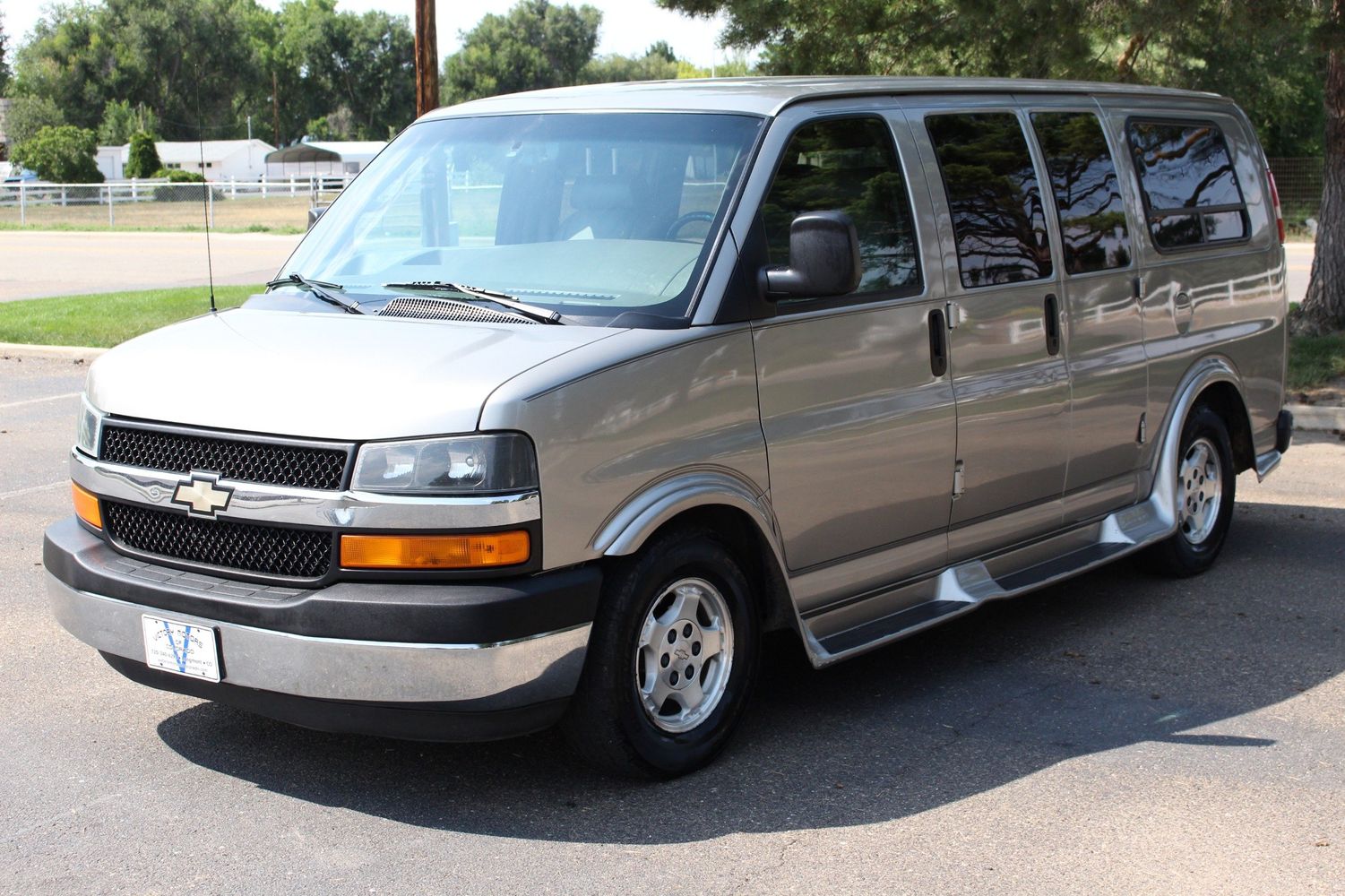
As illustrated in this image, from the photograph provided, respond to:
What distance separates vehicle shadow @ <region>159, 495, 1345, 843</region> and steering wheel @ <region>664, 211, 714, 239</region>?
1.67 metres

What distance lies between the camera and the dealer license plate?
424 cm

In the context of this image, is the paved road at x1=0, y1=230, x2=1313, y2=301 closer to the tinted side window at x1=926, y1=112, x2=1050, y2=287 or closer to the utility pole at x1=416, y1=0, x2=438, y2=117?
the utility pole at x1=416, y1=0, x2=438, y2=117

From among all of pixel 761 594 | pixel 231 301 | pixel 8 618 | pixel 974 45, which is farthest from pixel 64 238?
pixel 761 594

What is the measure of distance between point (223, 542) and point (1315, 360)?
10371 millimetres

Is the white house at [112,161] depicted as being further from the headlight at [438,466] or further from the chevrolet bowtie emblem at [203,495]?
the headlight at [438,466]

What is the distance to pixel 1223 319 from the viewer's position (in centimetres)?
713

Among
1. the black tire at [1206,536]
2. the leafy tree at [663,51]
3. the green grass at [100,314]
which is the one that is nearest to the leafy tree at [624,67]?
the leafy tree at [663,51]

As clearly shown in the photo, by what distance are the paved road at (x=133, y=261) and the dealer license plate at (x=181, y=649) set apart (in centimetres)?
1676

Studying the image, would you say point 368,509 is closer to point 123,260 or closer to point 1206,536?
point 1206,536

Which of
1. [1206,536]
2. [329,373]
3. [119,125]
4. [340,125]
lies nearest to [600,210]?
[329,373]

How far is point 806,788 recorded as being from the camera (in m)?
4.59

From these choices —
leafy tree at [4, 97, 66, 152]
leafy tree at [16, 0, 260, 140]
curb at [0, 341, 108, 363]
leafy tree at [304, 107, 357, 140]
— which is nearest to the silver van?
curb at [0, 341, 108, 363]

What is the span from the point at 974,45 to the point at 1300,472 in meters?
6.23

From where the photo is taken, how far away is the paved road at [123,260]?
876 inches
